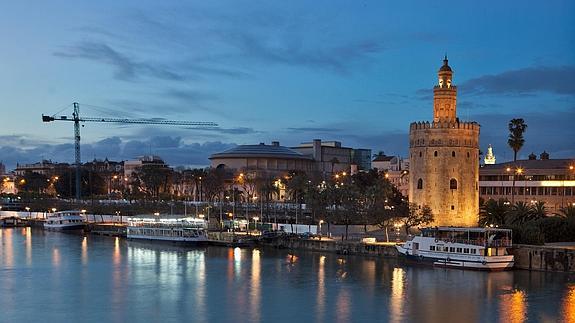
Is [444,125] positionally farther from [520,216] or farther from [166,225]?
[166,225]

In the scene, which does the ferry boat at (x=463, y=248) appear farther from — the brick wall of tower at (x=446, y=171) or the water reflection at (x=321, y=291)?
the brick wall of tower at (x=446, y=171)

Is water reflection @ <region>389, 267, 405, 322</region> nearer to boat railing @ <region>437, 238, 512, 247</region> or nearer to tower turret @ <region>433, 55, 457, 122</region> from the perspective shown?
boat railing @ <region>437, 238, 512, 247</region>

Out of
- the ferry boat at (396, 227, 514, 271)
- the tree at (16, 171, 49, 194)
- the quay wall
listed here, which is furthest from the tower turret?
the tree at (16, 171, 49, 194)

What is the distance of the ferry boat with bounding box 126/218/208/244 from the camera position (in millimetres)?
72562

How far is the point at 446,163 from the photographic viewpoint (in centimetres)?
6512

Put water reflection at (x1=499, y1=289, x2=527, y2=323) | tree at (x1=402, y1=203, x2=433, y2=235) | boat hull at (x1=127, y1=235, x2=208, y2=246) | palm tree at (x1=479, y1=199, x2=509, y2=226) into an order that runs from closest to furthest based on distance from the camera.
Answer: water reflection at (x1=499, y1=289, x2=527, y2=323), palm tree at (x1=479, y1=199, x2=509, y2=226), tree at (x1=402, y1=203, x2=433, y2=235), boat hull at (x1=127, y1=235, x2=208, y2=246)

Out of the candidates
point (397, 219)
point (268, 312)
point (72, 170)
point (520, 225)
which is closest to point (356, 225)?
point (397, 219)

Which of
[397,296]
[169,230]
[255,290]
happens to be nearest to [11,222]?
[169,230]

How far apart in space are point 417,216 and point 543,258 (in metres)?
16.7

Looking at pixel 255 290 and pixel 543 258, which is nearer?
pixel 255 290

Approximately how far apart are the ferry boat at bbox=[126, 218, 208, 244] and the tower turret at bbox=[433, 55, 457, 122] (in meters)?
26.1

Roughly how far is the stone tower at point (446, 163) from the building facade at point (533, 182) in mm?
8955

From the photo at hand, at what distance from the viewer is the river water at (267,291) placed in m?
35.4

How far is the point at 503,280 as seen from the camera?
148ft
